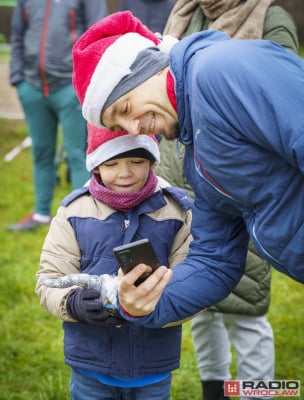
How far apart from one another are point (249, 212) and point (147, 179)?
23.7 inches

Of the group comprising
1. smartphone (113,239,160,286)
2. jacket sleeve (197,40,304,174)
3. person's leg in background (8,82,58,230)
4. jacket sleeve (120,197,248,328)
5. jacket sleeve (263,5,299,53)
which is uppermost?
jacket sleeve (197,40,304,174)

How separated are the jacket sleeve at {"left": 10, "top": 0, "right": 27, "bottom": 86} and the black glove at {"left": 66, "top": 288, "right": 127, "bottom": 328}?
3744mm

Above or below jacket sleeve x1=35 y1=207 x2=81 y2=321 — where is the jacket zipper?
above

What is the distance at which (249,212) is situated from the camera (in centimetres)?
Answer: 222

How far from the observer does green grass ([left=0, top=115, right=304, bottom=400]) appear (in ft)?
12.5

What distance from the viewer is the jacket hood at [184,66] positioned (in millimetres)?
2164

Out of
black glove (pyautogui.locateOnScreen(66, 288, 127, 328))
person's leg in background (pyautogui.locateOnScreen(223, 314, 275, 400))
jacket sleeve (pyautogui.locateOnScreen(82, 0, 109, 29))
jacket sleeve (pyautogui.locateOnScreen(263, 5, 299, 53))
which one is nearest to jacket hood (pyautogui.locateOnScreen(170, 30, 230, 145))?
black glove (pyautogui.locateOnScreen(66, 288, 127, 328))

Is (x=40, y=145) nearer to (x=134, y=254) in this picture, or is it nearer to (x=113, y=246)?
(x=113, y=246)

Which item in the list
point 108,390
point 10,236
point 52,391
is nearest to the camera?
point 108,390

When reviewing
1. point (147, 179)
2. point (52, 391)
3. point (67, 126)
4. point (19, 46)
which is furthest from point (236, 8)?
point (19, 46)

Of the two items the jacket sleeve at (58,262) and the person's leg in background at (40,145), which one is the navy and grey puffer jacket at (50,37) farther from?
the jacket sleeve at (58,262)

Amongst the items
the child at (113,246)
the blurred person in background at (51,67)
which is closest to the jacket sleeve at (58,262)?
the child at (113,246)

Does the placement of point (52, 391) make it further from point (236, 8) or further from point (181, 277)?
point (236, 8)

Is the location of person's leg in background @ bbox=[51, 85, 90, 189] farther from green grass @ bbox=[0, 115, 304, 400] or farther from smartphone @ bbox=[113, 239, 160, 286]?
smartphone @ bbox=[113, 239, 160, 286]
